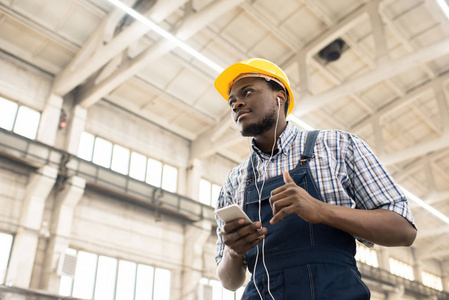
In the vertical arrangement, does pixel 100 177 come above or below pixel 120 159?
below

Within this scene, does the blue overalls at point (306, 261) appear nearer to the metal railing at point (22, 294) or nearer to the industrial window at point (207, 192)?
the metal railing at point (22, 294)

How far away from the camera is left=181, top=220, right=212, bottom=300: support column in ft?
53.7

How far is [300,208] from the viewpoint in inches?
65.9

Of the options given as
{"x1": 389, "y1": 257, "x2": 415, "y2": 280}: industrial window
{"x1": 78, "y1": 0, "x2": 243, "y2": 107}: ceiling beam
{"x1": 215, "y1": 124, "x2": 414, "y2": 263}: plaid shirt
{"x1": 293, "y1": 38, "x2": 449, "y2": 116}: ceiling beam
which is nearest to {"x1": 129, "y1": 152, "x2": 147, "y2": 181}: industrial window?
{"x1": 78, "y1": 0, "x2": 243, "y2": 107}: ceiling beam

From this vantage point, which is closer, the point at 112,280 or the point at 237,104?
the point at 237,104

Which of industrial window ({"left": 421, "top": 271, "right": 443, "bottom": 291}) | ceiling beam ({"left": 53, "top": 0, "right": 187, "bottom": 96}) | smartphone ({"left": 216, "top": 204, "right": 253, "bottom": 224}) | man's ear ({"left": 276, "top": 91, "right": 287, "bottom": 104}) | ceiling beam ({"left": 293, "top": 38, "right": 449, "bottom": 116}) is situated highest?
ceiling beam ({"left": 53, "top": 0, "right": 187, "bottom": 96})

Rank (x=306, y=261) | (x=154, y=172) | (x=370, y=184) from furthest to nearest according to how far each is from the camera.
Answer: (x=154, y=172)
(x=370, y=184)
(x=306, y=261)

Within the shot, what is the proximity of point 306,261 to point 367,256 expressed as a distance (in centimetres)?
2619

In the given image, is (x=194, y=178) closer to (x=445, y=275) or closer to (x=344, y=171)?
(x=344, y=171)

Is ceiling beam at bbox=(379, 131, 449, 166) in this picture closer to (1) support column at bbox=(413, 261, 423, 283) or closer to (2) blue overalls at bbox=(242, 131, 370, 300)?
(1) support column at bbox=(413, 261, 423, 283)

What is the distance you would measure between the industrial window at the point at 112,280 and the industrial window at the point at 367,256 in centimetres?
1340

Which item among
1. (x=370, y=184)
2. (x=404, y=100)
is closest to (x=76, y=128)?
(x=404, y=100)

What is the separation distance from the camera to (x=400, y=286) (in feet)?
85.6

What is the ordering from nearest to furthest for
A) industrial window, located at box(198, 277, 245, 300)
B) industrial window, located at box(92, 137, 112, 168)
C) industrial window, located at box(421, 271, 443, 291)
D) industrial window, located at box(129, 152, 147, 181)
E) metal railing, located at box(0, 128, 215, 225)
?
metal railing, located at box(0, 128, 215, 225) < industrial window, located at box(92, 137, 112, 168) < industrial window, located at box(198, 277, 245, 300) < industrial window, located at box(129, 152, 147, 181) < industrial window, located at box(421, 271, 443, 291)
